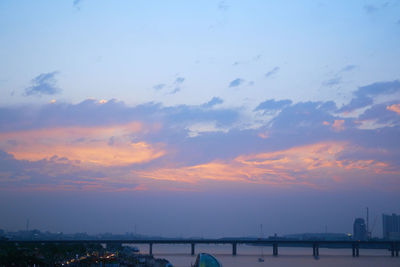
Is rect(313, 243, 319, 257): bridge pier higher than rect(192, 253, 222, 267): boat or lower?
lower

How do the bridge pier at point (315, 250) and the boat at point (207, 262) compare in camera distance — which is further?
the bridge pier at point (315, 250)

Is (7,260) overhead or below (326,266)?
overhead

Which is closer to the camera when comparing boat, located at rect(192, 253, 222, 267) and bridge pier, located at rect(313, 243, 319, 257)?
boat, located at rect(192, 253, 222, 267)

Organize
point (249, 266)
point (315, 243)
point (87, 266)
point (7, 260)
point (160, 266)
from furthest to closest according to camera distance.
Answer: point (315, 243), point (249, 266), point (160, 266), point (87, 266), point (7, 260)

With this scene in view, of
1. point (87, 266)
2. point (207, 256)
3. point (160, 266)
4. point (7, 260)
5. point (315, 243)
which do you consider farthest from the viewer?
point (315, 243)

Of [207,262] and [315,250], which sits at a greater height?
[207,262]

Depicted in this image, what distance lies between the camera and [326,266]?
322ft

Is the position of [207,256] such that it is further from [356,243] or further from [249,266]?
[356,243]

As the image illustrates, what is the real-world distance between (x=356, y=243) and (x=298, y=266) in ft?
191

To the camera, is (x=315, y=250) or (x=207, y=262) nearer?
(x=207, y=262)

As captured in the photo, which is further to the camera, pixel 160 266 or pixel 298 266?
pixel 298 266

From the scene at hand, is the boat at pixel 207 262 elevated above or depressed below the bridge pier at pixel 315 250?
above

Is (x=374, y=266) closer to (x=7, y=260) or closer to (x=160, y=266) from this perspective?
(x=160, y=266)

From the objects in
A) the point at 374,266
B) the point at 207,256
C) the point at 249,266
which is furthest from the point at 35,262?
the point at 374,266
